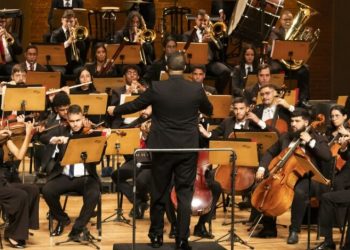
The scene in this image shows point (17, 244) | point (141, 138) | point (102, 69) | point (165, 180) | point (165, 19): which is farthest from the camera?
point (165, 19)

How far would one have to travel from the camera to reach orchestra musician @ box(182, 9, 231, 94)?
12492mm

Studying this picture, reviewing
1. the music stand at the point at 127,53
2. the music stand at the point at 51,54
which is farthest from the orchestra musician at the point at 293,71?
the music stand at the point at 51,54

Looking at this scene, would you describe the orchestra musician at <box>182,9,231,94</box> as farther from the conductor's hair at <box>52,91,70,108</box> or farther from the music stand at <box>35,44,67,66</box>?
the conductor's hair at <box>52,91,70,108</box>

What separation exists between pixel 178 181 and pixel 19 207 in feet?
5.43

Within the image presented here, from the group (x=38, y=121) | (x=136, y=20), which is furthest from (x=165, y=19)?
(x=38, y=121)

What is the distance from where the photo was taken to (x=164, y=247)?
7703 millimetres

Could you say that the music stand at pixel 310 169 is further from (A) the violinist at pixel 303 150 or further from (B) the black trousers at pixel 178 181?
(B) the black trousers at pixel 178 181

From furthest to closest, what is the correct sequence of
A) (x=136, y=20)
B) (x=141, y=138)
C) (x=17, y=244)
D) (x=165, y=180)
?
(x=136, y=20)
(x=141, y=138)
(x=17, y=244)
(x=165, y=180)

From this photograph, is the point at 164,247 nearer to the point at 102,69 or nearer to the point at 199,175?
the point at 199,175

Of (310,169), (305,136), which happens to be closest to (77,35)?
(305,136)

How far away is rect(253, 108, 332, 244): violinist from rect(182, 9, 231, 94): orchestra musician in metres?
3.83

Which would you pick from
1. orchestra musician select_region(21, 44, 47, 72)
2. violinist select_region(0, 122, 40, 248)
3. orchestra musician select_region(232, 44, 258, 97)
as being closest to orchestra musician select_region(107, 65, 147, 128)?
orchestra musician select_region(21, 44, 47, 72)

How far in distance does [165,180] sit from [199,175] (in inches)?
39.3

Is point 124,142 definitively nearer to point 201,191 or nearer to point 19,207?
point 201,191
